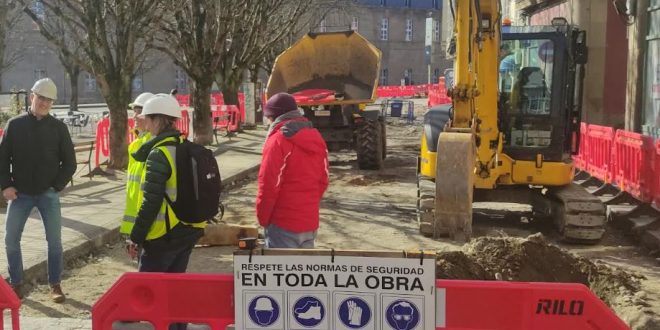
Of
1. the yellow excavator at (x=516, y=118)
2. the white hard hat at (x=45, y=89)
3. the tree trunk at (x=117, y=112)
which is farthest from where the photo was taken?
the tree trunk at (x=117, y=112)

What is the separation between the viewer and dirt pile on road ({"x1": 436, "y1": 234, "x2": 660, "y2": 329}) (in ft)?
20.3

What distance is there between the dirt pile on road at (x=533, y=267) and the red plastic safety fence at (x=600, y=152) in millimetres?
4866

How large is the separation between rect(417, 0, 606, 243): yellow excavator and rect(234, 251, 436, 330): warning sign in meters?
5.03

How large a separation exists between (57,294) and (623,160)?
26.4ft

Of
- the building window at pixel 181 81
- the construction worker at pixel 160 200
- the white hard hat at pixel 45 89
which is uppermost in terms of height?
the building window at pixel 181 81

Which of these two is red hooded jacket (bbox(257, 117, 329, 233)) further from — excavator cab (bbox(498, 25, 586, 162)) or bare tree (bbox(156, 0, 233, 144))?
bare tree (bbox(156, 0, 233, 144))

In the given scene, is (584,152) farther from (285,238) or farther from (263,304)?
(263,304)

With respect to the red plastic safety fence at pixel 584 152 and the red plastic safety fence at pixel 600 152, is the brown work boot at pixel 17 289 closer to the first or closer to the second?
the red plastic safety fence at pixel 600 152

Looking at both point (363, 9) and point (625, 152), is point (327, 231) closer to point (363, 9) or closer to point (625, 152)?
point (625, 152)

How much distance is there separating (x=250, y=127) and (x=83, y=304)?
72.6 feet

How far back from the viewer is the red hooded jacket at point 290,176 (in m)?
4.77

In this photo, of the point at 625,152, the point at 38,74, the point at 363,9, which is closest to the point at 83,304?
the point at 625,152

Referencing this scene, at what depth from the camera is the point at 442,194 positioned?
7.80m

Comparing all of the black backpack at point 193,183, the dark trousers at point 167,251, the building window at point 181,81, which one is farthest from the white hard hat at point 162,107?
the building window at point 181,81
